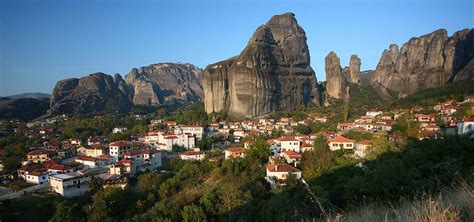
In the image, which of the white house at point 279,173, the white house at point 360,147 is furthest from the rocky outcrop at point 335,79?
the white house at point 279,173

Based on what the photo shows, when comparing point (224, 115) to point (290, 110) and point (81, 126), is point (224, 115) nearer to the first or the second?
point (290, 110)

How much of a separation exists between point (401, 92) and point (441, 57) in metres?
6.58

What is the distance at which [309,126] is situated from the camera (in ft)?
102

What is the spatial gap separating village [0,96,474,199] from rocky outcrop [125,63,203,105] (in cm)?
4715

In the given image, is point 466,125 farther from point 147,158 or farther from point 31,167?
point 31,167

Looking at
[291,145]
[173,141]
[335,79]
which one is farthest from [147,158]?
[335,79]

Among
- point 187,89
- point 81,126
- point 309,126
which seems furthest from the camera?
point 187,89

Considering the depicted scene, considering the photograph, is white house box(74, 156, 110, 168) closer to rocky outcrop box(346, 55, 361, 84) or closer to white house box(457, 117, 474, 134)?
white house box(457, 117, 474, 134)

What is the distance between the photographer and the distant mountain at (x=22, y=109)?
50062 mm

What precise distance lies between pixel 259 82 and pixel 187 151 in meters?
16.4

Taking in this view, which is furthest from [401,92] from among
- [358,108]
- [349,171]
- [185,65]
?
[185,65]

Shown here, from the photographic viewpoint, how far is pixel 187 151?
24.7 m

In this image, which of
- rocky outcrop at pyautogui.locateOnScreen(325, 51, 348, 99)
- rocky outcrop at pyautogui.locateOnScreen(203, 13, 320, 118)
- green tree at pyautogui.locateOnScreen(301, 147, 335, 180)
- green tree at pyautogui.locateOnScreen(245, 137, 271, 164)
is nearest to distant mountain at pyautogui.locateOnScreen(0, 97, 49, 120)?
rocky outcrop at pyautogui.locateOnScreen(203, 13, 320, 118)

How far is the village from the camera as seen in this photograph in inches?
655
